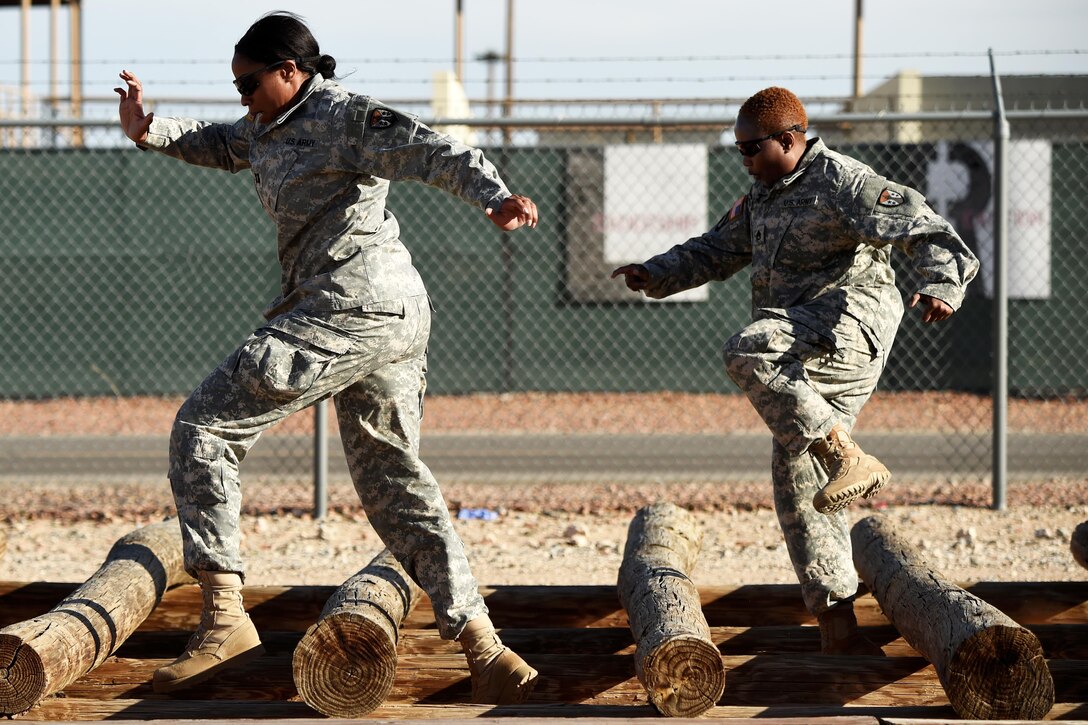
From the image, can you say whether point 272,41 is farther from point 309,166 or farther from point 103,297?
point 103,297

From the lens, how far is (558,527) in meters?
7.33

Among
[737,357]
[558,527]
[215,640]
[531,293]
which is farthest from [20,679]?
[531,293]

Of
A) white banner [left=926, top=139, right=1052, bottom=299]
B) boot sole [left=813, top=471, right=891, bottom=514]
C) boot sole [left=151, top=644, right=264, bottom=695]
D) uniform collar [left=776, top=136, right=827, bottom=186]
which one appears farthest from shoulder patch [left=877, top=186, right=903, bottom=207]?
white banner [left=926, top=139, right=1052, bottom=299]

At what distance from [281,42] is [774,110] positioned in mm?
1599

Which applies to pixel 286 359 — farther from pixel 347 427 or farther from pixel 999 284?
pixel 999 284

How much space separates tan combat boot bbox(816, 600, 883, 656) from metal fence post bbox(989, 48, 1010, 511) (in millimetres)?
3875

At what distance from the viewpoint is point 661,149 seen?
12109 mm

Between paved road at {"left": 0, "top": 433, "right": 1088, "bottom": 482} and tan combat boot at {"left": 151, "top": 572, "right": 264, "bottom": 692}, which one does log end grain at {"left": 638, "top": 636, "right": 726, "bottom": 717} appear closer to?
tan combat boot at {"left": 151, "top": 572, "right": 264, "bottom": 692}

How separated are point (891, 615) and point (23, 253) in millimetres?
11581

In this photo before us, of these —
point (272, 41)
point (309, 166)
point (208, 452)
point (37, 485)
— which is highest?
point (272, 41)

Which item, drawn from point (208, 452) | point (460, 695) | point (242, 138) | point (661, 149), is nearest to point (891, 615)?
point (460, 695)

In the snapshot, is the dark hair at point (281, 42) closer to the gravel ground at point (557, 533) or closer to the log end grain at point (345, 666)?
the log end grain at point (345, 666)

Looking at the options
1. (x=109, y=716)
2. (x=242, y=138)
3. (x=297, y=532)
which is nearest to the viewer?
(x=109, y=716)

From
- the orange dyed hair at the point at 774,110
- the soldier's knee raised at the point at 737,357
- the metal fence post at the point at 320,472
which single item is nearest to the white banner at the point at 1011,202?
the metal fence post at the point at 320,472
